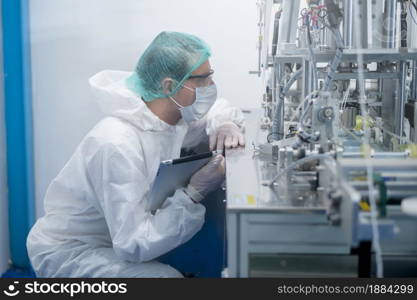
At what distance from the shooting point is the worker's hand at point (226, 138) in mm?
1994

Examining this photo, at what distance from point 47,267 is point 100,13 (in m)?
1.67

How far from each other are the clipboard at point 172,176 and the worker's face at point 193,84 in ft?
0.75

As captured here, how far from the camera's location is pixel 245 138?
217 centimetres

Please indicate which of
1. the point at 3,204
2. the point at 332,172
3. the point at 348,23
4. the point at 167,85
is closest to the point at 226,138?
the point at 167,85

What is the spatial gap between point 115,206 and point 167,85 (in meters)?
0.49

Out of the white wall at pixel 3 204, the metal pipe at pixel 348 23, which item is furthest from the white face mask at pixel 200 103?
the white wall at pixel 3 204

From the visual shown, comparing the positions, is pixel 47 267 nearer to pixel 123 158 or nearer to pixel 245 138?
pixel 123 158

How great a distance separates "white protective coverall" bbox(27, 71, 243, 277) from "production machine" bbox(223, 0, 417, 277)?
0.85ft

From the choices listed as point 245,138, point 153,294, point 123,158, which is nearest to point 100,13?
point 245,138

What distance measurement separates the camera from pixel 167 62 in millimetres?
1884

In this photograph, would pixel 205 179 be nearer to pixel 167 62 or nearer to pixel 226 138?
pixel 226 138

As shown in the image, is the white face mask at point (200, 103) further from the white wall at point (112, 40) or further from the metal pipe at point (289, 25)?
the white wall at point (112, 40)

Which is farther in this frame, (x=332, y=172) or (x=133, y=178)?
(x=133, y=178)

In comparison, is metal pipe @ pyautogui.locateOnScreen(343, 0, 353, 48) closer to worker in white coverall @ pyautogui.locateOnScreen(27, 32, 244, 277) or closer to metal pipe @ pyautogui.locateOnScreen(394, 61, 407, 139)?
metal pipe @ pyautogui.locateOnScreen(394, 61, 407, 139)
